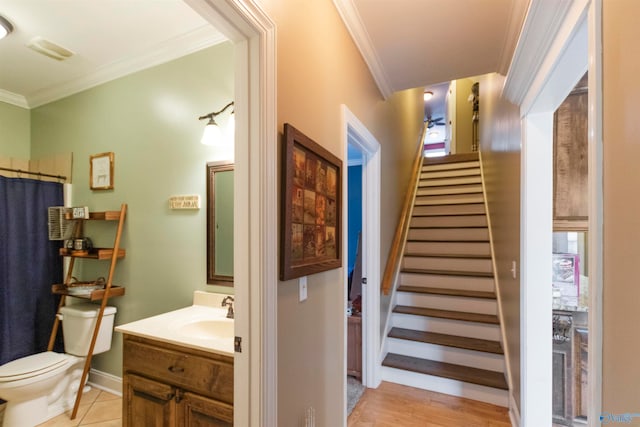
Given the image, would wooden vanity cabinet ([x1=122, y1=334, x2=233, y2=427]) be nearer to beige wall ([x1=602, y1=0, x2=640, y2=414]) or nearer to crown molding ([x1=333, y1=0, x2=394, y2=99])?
beige wall ([x1=602, y1=0, x2=640, y2=414])

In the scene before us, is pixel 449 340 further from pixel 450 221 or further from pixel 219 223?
pixel 219 223

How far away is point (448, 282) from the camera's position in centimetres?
329

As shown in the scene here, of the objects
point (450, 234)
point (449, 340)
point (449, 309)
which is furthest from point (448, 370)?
point (450, 234)

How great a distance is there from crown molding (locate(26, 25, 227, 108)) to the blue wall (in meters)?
2.51

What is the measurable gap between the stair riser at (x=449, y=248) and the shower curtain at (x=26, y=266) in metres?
3.69

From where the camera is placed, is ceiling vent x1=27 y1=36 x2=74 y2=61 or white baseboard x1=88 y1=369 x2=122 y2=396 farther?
white baseboard x1=88 y1=369 x2=122 y2=396

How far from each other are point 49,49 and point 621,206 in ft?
10.8

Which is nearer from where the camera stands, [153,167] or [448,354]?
[153,167]

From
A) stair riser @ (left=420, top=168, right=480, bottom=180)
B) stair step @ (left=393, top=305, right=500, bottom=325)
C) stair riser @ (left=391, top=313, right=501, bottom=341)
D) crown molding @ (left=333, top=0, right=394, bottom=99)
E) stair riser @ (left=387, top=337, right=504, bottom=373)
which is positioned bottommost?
stair riser @ (left=387, top=337, right=504, bottom=373)

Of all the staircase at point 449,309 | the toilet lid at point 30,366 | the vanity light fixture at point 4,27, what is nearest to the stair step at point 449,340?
the staircase at point 449,309

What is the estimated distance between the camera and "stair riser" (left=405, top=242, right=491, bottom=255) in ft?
11.5

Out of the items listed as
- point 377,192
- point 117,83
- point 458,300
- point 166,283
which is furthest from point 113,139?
point 458,300

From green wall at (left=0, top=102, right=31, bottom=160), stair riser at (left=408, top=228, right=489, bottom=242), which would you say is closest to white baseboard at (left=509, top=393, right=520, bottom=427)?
stair riser at (left=408, top=228, right=489, bottom=242)

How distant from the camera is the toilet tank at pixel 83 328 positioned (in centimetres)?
234
